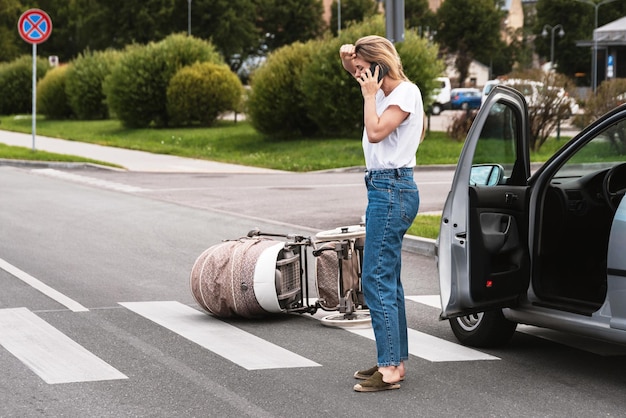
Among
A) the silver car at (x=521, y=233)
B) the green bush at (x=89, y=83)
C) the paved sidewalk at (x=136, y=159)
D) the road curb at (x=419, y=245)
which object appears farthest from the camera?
the green bush at (x=89, y=83)

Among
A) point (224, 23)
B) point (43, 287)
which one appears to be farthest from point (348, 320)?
point (224, 23)

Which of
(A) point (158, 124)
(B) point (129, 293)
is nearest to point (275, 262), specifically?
(B) point (129, 293)

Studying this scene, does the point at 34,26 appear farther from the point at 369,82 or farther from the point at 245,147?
the point at 369,82

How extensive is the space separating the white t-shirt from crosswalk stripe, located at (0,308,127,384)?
72.7 inches

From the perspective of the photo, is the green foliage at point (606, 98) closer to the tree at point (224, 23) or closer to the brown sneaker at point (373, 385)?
the brown sneaker at point (373, 385)

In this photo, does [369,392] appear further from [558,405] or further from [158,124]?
[158,124]

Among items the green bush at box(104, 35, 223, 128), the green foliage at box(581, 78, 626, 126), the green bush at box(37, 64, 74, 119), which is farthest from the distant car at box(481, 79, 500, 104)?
the green bush at box(37, 64, 74, 119)

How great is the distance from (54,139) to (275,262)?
32004mm

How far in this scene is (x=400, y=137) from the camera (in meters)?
6.06

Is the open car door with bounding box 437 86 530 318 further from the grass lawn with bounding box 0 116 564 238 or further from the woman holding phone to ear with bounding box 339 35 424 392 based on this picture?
the grass lawn with bounding box 0 116 564 238

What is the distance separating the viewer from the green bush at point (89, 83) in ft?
163

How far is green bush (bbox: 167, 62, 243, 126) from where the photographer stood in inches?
1576

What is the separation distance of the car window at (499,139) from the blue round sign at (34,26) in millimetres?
24222

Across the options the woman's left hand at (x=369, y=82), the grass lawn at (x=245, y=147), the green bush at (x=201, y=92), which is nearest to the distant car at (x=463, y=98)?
the grass lawn at (x=245, y=147)
